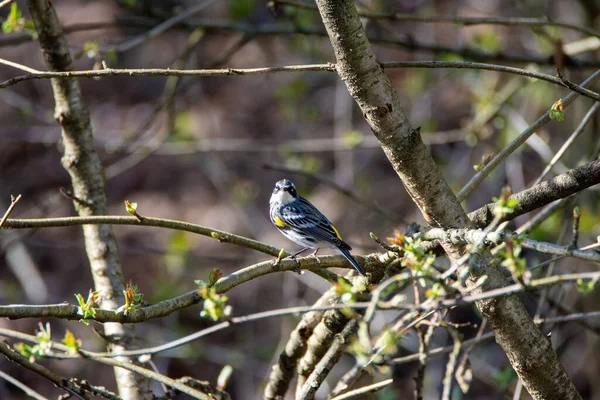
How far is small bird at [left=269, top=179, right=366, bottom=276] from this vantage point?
486 centimetres

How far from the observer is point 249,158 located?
9250mm

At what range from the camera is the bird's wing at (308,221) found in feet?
15.9

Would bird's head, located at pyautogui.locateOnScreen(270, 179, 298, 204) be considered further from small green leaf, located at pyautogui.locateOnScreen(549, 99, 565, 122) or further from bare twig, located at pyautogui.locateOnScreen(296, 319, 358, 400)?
small green leaf, located at pyautogui.locateOnScreen(549, 99, 565, 122)

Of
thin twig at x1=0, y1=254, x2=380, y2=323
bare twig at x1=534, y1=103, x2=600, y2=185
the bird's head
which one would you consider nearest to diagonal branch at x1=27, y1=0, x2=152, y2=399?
thin twig at x1=0, y1=254, x2=380, y2=323

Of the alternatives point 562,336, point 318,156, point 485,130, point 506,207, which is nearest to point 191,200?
point 318,156

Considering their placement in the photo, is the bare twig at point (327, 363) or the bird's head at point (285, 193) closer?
the bare twig at point (327, 363)

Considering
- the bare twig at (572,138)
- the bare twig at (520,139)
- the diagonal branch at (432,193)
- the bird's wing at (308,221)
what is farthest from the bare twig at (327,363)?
the bird's wing at (308,221)

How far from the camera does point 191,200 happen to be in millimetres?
9273

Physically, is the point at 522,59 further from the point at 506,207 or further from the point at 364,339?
the point at 364,339

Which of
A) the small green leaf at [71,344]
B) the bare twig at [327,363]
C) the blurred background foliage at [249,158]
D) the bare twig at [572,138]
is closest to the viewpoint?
the small green leaf at [71,344]

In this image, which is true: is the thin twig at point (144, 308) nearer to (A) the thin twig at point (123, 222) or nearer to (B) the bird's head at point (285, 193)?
(A) the thin twig at point (123, 222)

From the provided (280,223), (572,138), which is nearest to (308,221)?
(280,223)

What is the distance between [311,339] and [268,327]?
482 centimetres

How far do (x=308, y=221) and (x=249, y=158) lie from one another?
419 centimetres
